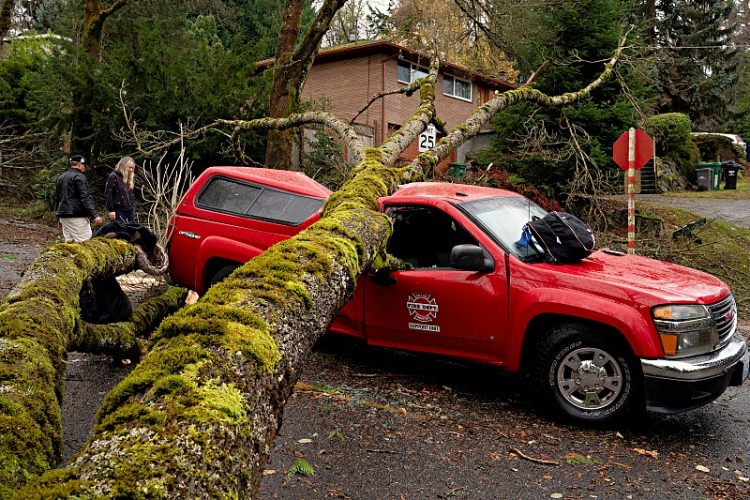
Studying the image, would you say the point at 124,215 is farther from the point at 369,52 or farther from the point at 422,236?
the point at 369,52

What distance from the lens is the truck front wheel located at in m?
4.87

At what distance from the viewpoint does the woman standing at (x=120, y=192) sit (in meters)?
9.63

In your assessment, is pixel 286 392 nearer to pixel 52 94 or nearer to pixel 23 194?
pixel 52 94

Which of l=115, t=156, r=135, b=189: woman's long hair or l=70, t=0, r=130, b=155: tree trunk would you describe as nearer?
l=115, t=156, r=135, b=189: woman's long hair

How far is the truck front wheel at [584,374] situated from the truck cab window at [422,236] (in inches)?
57.0

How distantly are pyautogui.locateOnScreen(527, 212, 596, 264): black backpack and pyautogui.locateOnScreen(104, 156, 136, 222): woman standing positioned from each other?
21.3 feet

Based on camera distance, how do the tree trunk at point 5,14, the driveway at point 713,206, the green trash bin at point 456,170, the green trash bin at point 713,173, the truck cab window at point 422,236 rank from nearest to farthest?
the truck cab window at point 422,236 < the tree trunk at point 5,14 < the green trash bin at point 456,170 < the driveway at point 713,206 < the green trash bin at point 713,173

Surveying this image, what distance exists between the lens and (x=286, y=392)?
324 centimetres

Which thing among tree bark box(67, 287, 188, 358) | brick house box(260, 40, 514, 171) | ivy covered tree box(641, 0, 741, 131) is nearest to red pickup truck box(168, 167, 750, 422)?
tree bark box(67, 287, 188, 358)

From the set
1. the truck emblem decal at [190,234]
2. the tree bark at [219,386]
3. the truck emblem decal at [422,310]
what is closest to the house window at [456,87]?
the truck emblem decal at [190,234]

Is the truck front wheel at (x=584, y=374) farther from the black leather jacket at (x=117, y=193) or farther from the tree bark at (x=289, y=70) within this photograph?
the tree bark at (x=289, y=70)

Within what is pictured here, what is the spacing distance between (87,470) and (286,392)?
4.16 feet

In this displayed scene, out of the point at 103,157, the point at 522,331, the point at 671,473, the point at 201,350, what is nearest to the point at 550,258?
the point at 522,331

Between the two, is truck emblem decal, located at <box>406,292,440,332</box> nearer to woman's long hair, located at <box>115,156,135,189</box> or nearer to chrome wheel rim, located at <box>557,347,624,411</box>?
chrome wheel rim, located at <box>557,347,624,411</box>
